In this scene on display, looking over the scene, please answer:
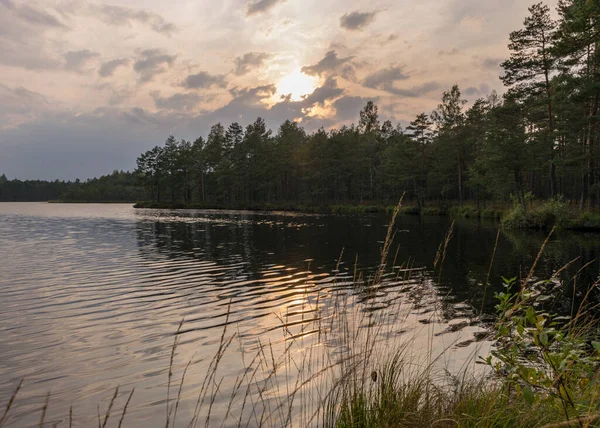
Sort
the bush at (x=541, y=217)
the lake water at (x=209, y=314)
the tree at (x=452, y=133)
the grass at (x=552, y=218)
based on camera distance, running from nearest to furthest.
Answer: the lake water at (x=209, y=314) → the grass at (x=552, y=218) → the bush at (x=541, y=217) → the tree at (x=452, y=133)

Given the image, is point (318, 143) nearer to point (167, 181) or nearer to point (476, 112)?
point (476, 112)

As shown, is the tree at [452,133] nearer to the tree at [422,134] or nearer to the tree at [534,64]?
the tree at [422,134]

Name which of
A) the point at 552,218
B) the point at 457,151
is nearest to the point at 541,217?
the point at 552,218

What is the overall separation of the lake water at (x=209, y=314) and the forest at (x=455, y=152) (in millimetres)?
15055

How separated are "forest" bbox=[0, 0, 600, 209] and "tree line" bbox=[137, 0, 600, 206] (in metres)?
0.17

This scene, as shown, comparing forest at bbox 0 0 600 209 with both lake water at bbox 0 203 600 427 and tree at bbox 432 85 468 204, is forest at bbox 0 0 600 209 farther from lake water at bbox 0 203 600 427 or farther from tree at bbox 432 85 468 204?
lake water at bbox 0 203 600 427

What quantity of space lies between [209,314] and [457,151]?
6048 cm

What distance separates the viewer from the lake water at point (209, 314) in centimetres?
616

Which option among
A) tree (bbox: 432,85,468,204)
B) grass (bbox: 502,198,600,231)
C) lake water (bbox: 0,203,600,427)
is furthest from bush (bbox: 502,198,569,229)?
tree (bbox: 432,85,468,204)

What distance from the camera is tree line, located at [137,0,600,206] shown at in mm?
34062

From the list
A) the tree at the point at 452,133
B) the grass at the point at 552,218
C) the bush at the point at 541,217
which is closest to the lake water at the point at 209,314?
the grass at the point at 552,218

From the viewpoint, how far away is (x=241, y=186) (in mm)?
97312

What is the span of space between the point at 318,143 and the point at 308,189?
1744 cm

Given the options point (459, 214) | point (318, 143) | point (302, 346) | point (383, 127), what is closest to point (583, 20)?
point (302, 346)
